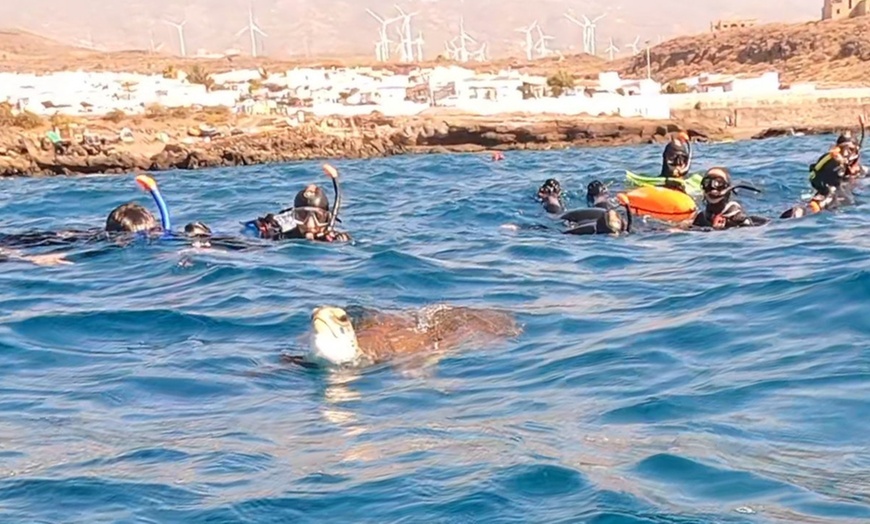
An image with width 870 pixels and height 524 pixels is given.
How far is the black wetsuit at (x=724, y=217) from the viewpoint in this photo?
12.2 m

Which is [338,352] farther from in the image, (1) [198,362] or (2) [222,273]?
(2) [222,273]

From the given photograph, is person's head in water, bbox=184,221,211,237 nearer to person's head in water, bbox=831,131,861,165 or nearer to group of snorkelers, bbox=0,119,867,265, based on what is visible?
group of snorkelers, bbox=0,119,867,265

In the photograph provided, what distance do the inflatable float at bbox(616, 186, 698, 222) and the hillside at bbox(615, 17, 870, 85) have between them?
47864mm

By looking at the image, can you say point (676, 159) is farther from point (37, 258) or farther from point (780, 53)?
point (780, 53)

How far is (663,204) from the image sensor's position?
1314 centimetres

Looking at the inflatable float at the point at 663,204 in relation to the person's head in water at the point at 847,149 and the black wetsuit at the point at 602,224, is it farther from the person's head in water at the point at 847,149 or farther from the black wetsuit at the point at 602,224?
the person's head in water at the point at 847,149

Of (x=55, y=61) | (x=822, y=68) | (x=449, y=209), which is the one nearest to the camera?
(x=449, y=209)

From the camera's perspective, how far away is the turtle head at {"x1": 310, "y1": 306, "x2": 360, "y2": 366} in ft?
23.0

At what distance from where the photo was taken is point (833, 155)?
1338 centimetres

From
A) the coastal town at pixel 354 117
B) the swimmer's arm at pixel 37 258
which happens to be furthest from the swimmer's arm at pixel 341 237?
the coastal town at pixel 354 117

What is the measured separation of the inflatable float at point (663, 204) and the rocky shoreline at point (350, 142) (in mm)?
20178

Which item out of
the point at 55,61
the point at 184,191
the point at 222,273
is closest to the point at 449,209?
the point at 222,273

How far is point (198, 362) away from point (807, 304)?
4100mm

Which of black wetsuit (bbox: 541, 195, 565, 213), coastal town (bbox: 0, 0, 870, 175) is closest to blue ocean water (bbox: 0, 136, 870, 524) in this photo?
black wetsuit (bbox: 541, 195, 565, 213)
